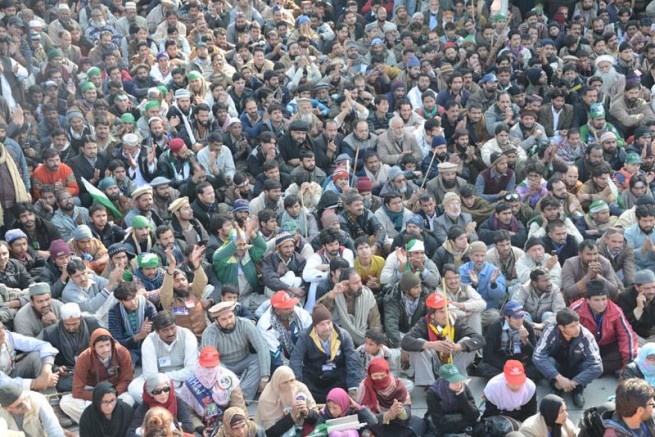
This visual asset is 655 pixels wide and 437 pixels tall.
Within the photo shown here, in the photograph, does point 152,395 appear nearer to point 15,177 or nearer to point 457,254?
point 457,254

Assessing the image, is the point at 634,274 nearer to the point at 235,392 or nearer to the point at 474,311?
the point at 474,311

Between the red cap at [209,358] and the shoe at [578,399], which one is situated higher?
the red cap at [209,358]

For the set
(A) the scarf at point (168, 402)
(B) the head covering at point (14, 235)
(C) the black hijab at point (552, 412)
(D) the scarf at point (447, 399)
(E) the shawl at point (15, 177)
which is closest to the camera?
(C) the black hijab at point (552, 412)

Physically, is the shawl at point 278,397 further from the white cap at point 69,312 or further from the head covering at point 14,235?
the head covering at point 14,235

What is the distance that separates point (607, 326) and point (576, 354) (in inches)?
20.0

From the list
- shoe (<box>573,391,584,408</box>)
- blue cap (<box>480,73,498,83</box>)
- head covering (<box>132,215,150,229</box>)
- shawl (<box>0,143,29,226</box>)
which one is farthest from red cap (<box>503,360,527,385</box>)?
blue cap (<box>480,73,498,83</box>)

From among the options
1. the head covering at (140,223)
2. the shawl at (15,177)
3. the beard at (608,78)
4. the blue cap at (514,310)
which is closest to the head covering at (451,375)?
the blue cap at (514,310)

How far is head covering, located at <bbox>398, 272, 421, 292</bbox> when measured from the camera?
34.4ft

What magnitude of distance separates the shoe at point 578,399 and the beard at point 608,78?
6.88 m

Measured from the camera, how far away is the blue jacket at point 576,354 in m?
9.64

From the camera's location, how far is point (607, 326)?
1002 cm

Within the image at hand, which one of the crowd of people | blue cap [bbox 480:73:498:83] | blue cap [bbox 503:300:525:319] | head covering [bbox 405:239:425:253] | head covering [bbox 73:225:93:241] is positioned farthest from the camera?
blue cap [bbox 480:73:498:83]

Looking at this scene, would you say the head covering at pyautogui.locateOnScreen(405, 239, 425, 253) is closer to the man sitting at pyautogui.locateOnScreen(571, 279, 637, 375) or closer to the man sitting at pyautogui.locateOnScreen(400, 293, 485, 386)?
the man sitting at pyautogui.locateOnScreen(400, 293, 485, 386)

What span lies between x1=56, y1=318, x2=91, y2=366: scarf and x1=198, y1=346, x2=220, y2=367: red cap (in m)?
1.33
